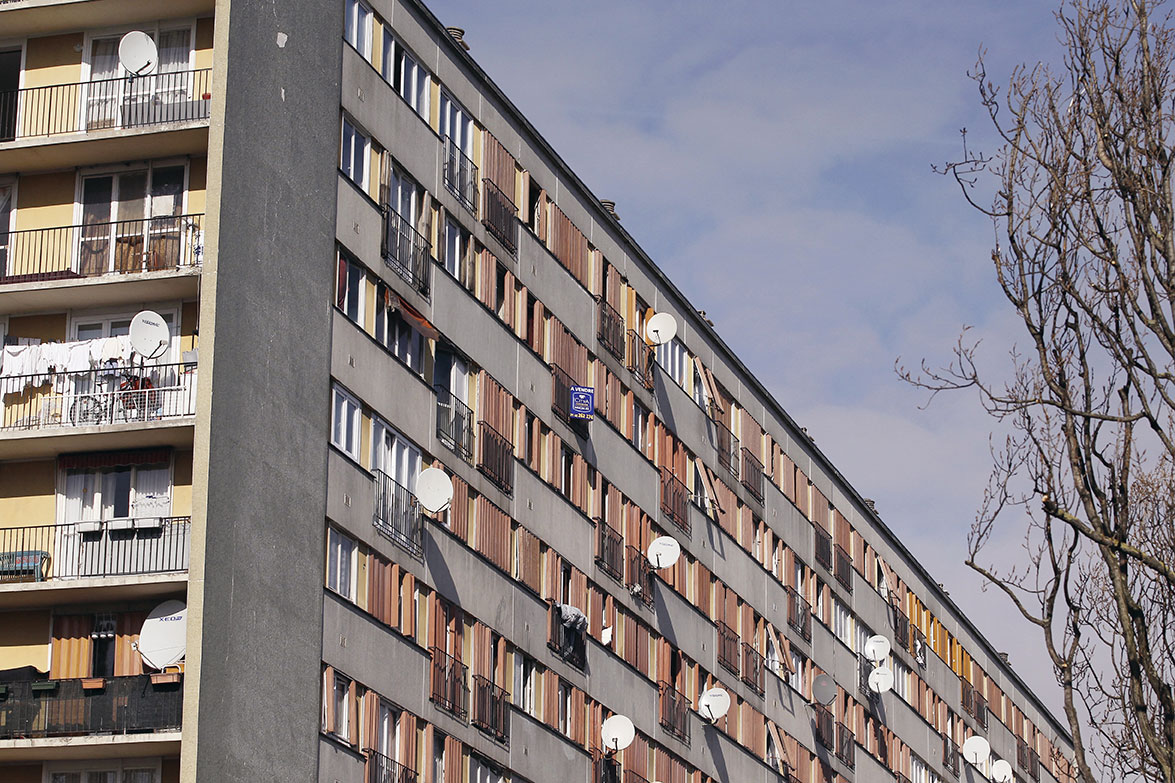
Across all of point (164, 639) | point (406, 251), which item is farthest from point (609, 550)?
point (164, 639)

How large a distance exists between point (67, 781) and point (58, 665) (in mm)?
2501

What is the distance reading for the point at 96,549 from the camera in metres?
44.1

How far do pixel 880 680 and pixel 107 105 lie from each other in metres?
45.5

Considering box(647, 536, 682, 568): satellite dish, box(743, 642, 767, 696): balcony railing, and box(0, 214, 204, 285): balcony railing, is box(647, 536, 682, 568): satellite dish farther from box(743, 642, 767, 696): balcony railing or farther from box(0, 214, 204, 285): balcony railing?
box(0, 214, 204, 285): balcony railing

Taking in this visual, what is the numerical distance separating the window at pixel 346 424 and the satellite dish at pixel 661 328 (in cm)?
1970

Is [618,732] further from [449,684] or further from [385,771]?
[385,771]

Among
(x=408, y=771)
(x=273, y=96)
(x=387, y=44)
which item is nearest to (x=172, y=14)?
(x=273, y=96)

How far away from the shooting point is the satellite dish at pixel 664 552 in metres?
64.8

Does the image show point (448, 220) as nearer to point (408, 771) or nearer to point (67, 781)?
point (408, 771)

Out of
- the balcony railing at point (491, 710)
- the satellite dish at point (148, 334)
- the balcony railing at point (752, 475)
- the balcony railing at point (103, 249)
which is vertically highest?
the balcony railing at point (752, 475)

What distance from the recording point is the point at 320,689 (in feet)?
151

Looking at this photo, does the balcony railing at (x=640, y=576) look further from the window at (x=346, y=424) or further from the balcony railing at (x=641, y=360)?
the window at (x=346, y=424)

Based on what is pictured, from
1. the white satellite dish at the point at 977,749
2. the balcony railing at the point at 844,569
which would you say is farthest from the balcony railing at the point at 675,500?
the white satellite dish at the point at 977,749

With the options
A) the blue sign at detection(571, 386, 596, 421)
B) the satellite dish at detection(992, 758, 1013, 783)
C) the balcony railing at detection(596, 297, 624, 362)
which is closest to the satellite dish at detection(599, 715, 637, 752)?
the blue sign at detection(571, 386, 596, 421)
